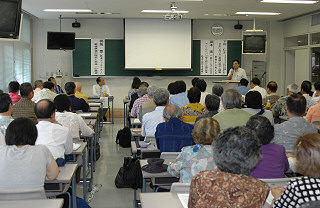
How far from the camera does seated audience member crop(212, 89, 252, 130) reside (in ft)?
13.9

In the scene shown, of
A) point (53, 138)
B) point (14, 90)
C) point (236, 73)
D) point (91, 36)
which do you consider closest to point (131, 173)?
point (53, 138)

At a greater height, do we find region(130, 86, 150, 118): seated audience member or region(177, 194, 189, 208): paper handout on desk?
region(130, 86, 150, 118): seated audience member

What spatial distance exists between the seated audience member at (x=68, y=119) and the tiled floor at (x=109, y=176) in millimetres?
823

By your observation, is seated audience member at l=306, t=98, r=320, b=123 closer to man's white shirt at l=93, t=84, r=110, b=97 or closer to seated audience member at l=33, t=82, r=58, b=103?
seated audience member at l=33, t=82, r=58, b=103

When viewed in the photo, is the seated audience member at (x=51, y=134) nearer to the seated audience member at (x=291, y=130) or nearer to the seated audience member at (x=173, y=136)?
the seated audience member at (x=173, y=136)

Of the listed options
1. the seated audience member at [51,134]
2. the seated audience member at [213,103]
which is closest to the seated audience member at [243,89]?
the seated audience member at [213,103]

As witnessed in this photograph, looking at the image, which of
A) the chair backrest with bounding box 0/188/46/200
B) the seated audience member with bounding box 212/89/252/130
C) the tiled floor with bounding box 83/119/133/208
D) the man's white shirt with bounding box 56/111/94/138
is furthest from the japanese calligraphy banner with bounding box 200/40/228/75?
the chair backrest with bounding box 0/188/46/200

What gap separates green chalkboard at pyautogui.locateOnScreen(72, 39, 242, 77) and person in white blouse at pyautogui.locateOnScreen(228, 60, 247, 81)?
1.00 m

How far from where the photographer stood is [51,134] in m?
3.48

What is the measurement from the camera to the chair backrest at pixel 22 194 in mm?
Result: 2424

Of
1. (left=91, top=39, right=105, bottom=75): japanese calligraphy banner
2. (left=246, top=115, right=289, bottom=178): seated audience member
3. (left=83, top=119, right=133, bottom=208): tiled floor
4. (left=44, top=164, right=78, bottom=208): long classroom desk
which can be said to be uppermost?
(left=91, top=39, right=105, bottom=75): japanese calligraphy banner

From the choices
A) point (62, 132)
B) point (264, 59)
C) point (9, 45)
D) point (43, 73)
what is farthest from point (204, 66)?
point (62, 132)

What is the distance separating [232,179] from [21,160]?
158cm

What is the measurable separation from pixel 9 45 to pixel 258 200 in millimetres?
8480
